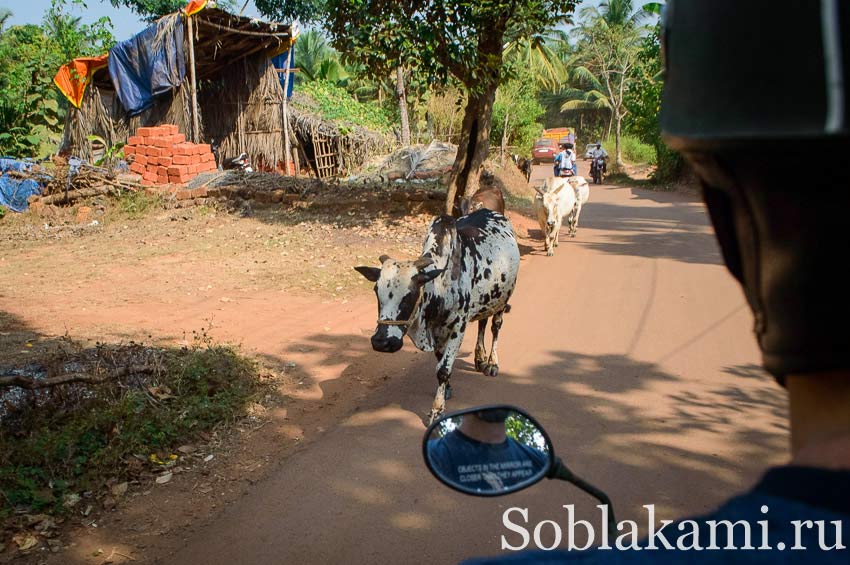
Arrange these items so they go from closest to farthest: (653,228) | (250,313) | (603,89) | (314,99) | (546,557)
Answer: (546,557) → (250,313) → (653,228) → (314,99) → (603,89)

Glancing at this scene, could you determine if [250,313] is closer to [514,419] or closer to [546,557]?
[514,419]

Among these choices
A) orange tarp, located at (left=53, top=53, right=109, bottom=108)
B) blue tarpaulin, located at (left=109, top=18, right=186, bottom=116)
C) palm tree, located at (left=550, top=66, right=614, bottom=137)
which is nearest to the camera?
blue tarpaulin, located at (left=109, top=18, right=186, bottom=116)

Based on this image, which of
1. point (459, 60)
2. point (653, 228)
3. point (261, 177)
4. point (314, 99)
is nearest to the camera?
point (459, 60)

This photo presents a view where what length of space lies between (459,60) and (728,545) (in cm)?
1094

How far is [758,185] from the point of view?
751 millimetres

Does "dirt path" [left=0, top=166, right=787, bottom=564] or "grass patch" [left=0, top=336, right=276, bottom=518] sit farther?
"grass patch" [left=0, top=336, right=276, bottom=518]

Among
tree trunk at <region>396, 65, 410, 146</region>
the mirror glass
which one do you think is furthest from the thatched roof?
the mirror glass

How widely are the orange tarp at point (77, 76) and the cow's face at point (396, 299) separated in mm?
15708

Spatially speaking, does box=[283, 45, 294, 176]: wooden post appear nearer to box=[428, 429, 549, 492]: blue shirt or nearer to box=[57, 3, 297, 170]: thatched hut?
box=[57, 3, 297, 170]: thatched hut

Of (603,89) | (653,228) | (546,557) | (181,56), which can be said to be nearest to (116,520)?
(546,557)

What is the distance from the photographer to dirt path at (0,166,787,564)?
3762 mm

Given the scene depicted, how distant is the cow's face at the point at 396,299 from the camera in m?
4.56

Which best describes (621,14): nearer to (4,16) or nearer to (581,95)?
(581,95)

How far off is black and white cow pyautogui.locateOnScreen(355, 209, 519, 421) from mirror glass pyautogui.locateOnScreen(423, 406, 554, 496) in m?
3.17
